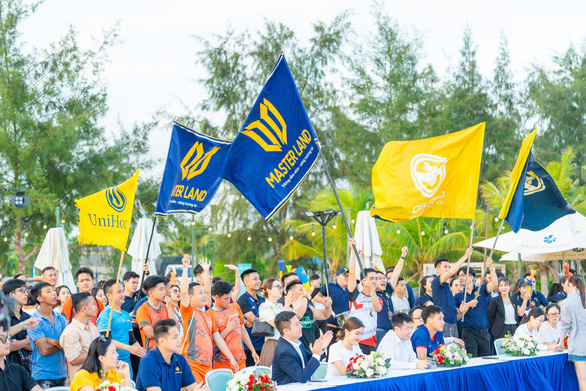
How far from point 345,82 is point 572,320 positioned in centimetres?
2251

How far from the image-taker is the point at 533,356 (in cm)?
752

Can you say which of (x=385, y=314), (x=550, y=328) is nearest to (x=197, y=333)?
(x=385, y=314)

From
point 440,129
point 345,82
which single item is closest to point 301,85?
point 345,82

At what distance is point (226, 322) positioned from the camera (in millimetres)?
6785

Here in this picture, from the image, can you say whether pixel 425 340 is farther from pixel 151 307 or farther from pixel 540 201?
pixel 540 201

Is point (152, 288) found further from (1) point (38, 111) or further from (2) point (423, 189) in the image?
(1) point (38, 111)

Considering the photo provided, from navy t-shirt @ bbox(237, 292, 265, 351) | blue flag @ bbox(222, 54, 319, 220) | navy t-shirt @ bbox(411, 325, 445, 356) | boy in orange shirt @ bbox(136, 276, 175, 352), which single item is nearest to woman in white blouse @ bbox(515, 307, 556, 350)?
navy t-shirt @ bbox(411, 325, 445, 356)

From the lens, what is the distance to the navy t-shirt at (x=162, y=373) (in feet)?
16.9

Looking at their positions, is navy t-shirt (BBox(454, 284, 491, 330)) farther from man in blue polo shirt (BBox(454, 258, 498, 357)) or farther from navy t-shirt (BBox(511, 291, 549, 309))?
navy t-shirt (BBox(511, 291, 549, 309))

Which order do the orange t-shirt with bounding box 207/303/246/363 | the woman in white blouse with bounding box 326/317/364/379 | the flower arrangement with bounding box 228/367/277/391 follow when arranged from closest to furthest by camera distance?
the flower arrangement with bounding box 228/367/277/391
the woman in white blouse with bounding box 326/317/364/379
the orange t-shirt with bounding box 207/303/246/363

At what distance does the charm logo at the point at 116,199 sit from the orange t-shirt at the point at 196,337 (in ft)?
8.03

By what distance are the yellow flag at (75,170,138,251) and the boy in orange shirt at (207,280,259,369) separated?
6.45ft

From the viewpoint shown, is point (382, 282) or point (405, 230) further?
point (405, 230)

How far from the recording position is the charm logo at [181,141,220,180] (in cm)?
852
